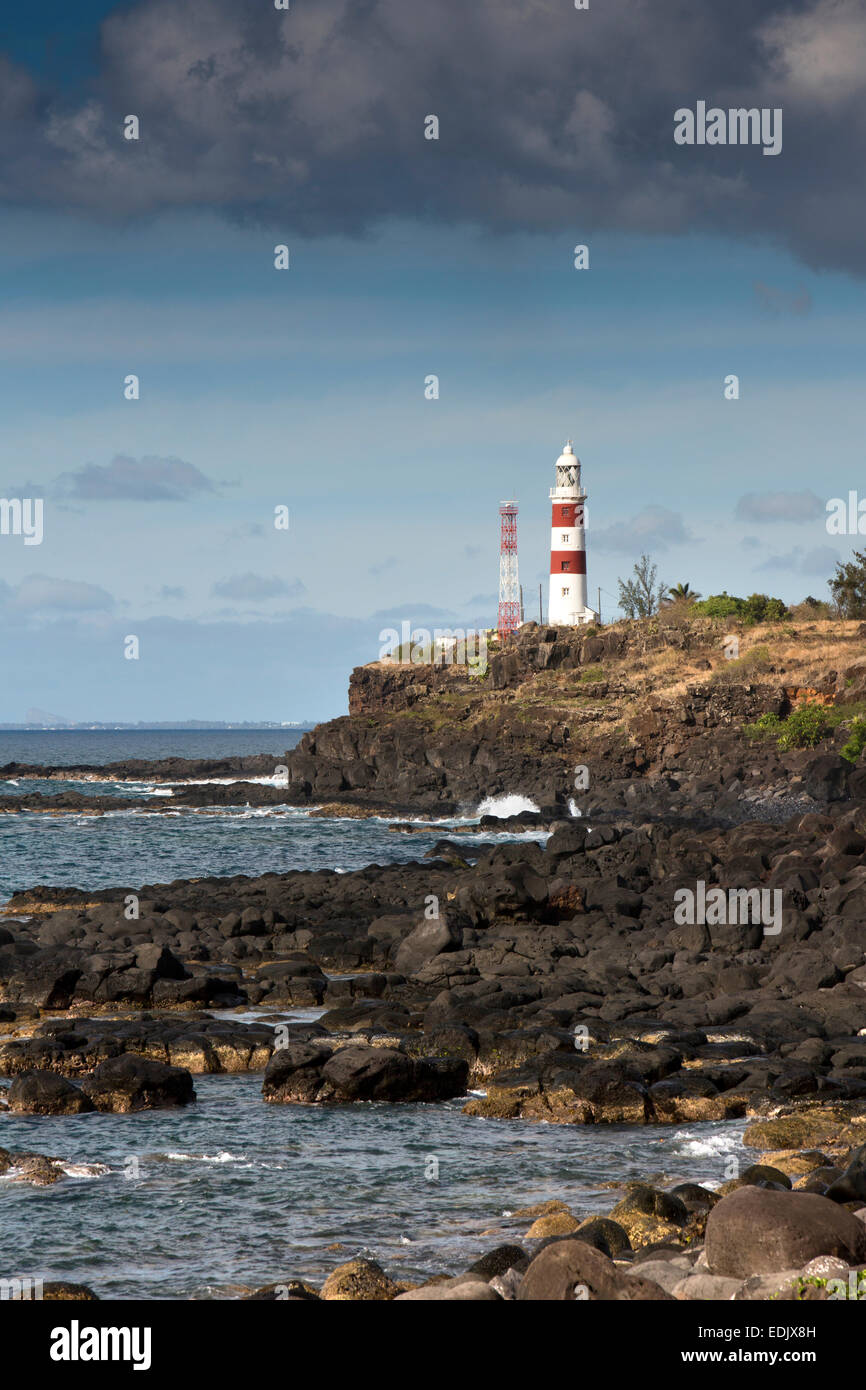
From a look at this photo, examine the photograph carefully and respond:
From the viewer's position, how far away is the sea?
15234 millimetres

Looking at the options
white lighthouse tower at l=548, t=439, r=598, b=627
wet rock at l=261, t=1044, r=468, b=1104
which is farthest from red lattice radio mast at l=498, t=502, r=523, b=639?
wet rock at l=261, t=1044, r=468, b=1104

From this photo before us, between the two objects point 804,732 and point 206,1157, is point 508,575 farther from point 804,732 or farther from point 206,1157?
point 206,1157

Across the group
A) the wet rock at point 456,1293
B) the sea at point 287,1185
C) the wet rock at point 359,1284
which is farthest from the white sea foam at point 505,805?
the wet rock at point 456,1293

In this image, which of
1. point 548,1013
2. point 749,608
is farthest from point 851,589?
point 548,1013

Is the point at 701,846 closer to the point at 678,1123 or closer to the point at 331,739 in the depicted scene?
the point at 678,1123

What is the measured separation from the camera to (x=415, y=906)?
42.1 meters

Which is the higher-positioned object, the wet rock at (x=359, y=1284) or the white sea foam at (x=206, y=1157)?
the wet rock at (x=359, y=1284)

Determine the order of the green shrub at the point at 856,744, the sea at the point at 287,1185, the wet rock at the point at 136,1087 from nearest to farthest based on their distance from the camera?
the sea at the point at 287,1185, the wet rock at the point at 136,1087, the green shrub at the point at 856,744

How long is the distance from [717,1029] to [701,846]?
854 inches

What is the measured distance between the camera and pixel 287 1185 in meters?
18.2

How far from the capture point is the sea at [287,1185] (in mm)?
15234

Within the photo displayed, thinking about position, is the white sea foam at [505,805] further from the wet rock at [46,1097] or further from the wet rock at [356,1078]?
the wet rock at [46,1097]

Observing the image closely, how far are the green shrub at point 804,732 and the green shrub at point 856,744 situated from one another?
169 inches
